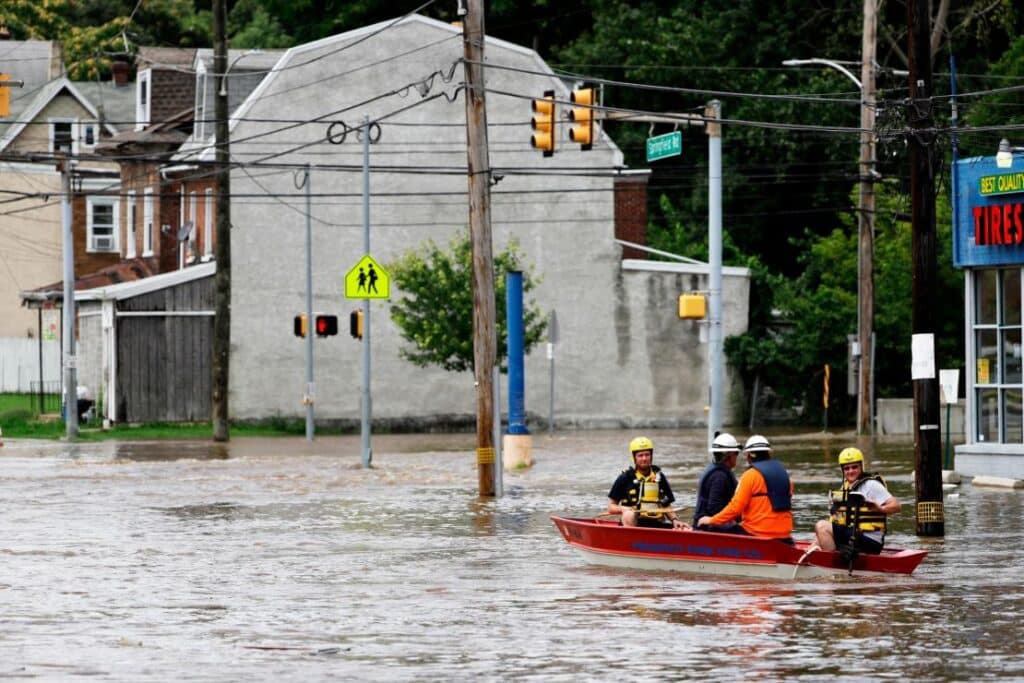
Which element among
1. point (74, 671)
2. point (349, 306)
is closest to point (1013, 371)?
point (74, 671)

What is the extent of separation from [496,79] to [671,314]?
28.9 feet

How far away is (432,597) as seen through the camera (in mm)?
18562

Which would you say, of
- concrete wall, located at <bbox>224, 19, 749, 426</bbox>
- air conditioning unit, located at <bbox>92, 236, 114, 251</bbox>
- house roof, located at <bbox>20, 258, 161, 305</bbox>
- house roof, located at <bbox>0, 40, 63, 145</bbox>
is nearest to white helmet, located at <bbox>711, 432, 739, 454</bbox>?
concrete wall, located at <bbox>224, 19, 749, 426</bbox>

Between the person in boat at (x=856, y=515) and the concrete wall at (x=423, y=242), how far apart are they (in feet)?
118

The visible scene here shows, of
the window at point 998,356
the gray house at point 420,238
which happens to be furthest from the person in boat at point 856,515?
the gray house at point 420,238

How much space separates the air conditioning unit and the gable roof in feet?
13.6

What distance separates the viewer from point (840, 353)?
58031 mm

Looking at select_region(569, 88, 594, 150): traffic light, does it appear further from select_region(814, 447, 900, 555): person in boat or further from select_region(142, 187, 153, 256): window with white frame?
select_region(142, 187, 153, 256): window with white frame

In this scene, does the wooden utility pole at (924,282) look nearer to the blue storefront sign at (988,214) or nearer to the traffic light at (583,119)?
the blue storefront sign at (988,214)

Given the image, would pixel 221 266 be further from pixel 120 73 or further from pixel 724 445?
pixel 120 73

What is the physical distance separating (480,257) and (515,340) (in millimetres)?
4909

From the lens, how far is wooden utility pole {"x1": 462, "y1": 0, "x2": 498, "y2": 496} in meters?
30.2

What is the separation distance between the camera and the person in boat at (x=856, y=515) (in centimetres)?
1959

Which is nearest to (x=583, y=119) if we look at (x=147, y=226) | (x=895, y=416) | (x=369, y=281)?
(x=369, y=281)
